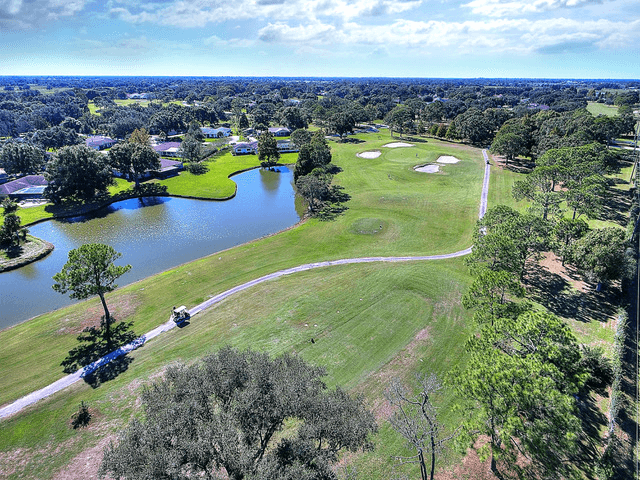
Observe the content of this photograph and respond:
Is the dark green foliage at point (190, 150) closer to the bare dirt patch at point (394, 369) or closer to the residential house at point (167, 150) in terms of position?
the residential house at point (167, 150)

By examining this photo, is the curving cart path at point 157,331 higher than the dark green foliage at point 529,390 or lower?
lower

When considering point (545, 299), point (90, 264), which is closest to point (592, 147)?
point (545, 299)

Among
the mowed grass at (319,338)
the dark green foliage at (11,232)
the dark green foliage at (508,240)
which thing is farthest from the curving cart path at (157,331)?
the dark green foliage at (11,232)

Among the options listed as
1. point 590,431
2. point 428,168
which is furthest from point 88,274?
point 428,168

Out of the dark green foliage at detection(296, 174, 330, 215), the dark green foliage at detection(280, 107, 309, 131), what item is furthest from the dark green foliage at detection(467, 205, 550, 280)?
the dark green foliage at detection(280, 107, 309, 131)

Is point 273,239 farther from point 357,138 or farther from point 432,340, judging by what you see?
point 357,138

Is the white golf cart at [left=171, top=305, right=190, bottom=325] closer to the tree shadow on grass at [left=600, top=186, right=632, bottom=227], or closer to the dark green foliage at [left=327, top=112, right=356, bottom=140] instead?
the tree shadow on grass at [left=600, top=186, right=632, bottom=227]

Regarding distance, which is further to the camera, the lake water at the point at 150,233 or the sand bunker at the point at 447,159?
the sand bunker at the point at 447,159
